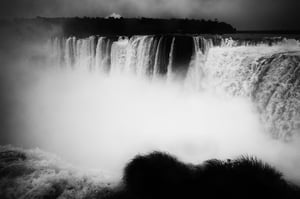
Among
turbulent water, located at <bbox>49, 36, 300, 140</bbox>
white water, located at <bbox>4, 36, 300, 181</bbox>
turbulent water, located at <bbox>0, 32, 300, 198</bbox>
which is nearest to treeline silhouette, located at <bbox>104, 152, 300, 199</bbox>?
turbulent water, located at <bbox>0, 32, 300, 198</bbox>

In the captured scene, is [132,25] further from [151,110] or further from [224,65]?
[224,65]

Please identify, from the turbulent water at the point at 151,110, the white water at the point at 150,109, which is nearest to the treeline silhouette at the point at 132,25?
the turbulent water at the point at 151,110

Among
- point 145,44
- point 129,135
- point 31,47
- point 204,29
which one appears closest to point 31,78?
point 31,47

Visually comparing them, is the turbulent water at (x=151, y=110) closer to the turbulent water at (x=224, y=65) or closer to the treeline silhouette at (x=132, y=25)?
the turbulent water at (x=224, y=65)

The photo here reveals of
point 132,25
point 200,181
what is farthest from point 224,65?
point 132,25

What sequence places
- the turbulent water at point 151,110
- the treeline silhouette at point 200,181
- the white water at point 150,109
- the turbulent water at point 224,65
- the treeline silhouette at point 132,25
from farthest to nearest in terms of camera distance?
the treeline silhouette at point 132,25
the white water at point 150,109
the turbulent water at point 224,65
the turbulent water at point 151,110
the treeline silhouette at point 200,181
